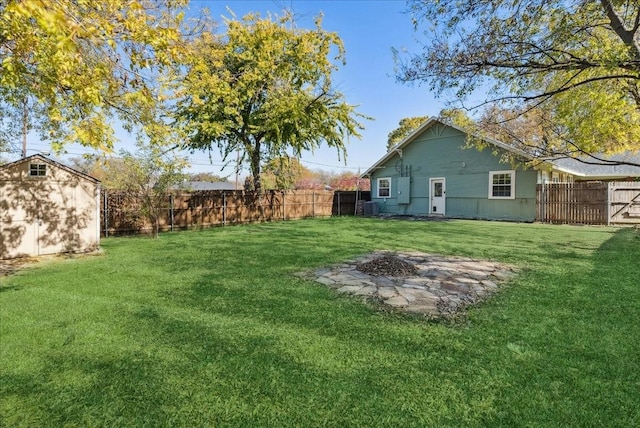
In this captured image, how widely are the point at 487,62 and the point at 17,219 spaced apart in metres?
9.37

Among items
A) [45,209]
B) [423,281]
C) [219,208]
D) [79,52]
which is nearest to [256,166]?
[219,208]

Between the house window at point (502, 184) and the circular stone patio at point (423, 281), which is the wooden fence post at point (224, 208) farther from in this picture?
the house window at point (502, 184)

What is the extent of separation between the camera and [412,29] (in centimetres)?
561

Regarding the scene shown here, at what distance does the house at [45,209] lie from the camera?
7.31m

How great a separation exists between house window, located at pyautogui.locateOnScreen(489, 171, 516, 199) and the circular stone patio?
33.9 ft

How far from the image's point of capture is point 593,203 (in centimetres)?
1364

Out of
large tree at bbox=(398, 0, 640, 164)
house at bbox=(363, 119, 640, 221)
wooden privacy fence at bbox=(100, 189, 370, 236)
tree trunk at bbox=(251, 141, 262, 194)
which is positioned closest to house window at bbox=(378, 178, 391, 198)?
house at bbox=(363, 119, 640, 221)

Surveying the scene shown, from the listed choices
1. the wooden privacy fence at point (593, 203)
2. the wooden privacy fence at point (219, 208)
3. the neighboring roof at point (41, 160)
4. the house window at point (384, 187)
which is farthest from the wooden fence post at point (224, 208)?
the wooden privacy fence at point (593, 203)

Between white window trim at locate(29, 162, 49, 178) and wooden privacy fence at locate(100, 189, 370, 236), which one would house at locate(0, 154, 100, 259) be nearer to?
white window trim at locate(29, 162, 49, 178)

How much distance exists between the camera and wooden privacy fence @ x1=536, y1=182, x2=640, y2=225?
13.4m

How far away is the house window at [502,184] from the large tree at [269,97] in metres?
6.88

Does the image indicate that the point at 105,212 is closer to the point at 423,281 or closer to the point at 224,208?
the point at 224,208

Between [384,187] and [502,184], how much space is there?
21.6 ft

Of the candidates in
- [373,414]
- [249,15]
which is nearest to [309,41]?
[249,15]
